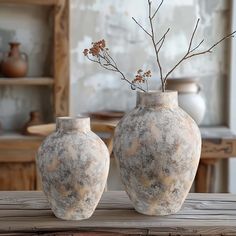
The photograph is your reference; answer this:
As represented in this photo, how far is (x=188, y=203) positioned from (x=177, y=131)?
31cm

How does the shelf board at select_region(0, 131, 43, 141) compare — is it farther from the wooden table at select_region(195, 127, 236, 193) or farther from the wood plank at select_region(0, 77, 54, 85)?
the wooden table at select_region(195, 127, 236, 193)

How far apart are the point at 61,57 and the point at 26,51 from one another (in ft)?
1.17

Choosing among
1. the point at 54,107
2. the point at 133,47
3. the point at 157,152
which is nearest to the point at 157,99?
the point at 157,152

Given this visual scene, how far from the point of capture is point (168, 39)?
3.53 meters

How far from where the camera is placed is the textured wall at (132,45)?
3461 mm

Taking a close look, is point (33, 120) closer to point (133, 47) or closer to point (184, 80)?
point (133, 47)

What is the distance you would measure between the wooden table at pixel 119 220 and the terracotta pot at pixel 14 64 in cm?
160

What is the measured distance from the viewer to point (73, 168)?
4.72ft

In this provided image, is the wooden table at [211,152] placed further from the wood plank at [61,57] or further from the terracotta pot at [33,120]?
the terracotta pot at [33,120]

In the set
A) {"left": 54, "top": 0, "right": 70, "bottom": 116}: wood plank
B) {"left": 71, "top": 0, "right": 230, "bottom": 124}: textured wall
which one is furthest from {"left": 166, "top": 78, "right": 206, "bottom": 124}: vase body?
{"left": 54, "top": 0, "right": 70, "bottom": 116}: wood plank

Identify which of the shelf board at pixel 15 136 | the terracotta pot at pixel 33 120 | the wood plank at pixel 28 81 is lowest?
the shelf board at pixel 15 136

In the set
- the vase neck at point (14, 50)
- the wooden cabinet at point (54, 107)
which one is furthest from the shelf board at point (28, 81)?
the vase neck at point (14, 50)

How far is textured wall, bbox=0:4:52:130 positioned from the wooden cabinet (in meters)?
0.17

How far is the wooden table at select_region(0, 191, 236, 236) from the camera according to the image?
1424 mm
